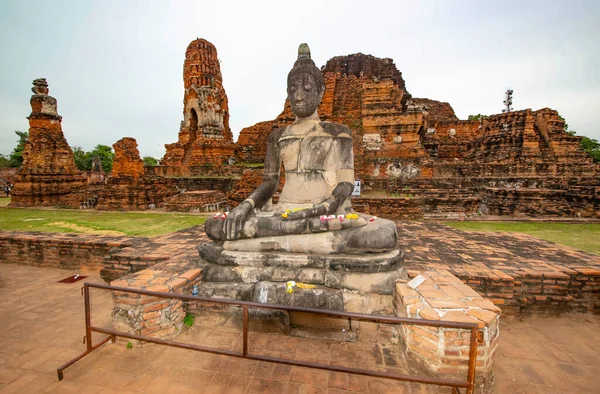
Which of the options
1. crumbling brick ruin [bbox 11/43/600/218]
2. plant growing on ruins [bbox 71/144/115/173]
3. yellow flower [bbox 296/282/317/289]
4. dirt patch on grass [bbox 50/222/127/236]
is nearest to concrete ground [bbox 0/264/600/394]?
yellow flower [bbox 296/282/317/289]

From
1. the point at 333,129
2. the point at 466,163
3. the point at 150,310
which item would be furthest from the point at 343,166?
the point at 466,163

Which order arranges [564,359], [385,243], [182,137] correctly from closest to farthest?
[564,359], [385,243], [182,137]

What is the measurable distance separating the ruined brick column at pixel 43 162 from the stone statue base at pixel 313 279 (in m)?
16.2

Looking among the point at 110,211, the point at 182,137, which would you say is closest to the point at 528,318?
the point at 110,211

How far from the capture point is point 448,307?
2.50 meters

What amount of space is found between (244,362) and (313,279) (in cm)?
106

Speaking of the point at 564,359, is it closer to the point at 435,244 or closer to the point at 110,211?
the point at 435,244

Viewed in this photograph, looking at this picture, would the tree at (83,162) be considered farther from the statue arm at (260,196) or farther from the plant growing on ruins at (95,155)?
the statue arm at (260,196)

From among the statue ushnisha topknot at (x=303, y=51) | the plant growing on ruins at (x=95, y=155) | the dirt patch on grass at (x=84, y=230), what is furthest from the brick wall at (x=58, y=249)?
the plant growing on ruins at (x=95, y=155)

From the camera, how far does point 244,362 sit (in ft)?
8.38

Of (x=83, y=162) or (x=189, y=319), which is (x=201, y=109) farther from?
(x=83, y=162)

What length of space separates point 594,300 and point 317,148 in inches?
162

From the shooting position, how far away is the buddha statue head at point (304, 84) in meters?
3.94

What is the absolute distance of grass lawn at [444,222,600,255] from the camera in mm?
6129
